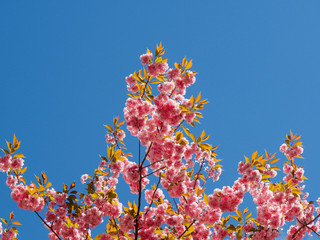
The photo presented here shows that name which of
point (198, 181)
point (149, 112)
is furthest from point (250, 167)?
point (149, 112)

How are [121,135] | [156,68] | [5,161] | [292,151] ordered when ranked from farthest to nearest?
[292,151] < [121,135] < [5,161] < [156,68]

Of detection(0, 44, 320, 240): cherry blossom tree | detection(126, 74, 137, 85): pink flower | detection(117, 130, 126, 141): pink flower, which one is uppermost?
detection(126, 74, 137, 85): pink flower

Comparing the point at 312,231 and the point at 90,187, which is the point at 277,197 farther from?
the point at 90,187

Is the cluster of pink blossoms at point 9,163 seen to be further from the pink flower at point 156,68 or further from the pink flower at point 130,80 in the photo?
the pink flower at point 156,68

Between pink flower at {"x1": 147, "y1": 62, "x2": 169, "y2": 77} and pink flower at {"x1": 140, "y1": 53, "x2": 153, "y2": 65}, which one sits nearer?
pink flower at {"x1": 147, "y1": 62, "x2": 169, "y2": 77}

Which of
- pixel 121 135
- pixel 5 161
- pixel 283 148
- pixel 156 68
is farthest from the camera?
pixel 283 148

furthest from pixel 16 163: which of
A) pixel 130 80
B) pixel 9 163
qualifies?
pixel 130 80

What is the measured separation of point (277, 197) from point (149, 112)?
11.6 ft

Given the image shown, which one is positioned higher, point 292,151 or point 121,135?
point 121,135

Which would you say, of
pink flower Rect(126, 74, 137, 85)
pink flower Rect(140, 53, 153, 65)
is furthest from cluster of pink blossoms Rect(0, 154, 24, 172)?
pink flower Rect(140, 53, 153, 65)

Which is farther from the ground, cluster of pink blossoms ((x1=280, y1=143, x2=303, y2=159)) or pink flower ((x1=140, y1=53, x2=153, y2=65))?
pink flower ((x1=140, y1=53, x2=153, y2=65))

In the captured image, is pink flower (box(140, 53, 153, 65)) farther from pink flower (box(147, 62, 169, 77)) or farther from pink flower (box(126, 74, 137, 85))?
pink flower (box(126, 74, 137, 85))

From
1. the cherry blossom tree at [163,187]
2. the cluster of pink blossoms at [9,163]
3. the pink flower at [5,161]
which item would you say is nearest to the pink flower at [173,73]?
→ the cherry blossom tree at [163,187]

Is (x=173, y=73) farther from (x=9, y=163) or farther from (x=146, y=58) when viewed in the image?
(x=9, y=163)
